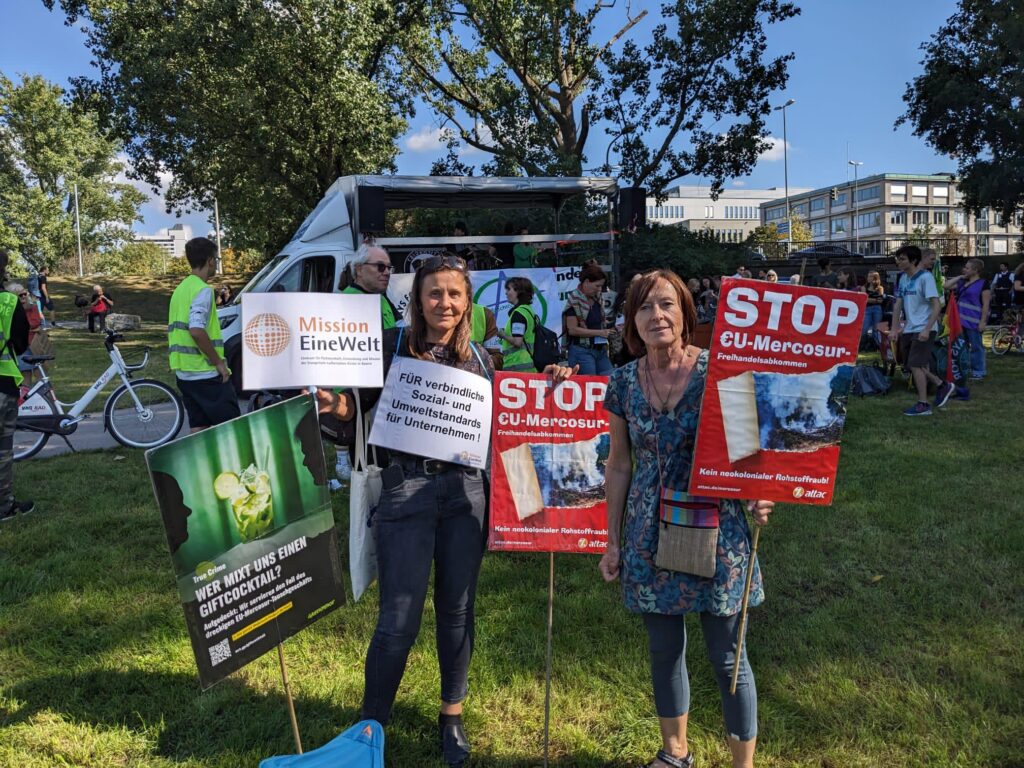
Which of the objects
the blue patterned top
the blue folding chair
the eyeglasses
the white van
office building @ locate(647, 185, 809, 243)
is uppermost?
office building @ locate(647, 185, 809, 243)

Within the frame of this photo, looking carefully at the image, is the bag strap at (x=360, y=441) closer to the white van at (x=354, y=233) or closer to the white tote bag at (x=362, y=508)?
the white tote bag at (x=362, y=508)

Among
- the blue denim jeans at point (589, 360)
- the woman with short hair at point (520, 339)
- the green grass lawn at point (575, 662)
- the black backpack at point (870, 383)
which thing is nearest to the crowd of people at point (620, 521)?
the green grass lawn at point (575, 662)

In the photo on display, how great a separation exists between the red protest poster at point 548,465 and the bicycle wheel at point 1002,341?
49.9ft

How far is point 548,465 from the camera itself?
3.09 metres

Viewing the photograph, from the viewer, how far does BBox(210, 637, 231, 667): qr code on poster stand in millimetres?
2260

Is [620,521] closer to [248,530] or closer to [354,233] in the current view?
[248,530]

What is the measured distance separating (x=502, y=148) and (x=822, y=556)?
20.9 metres

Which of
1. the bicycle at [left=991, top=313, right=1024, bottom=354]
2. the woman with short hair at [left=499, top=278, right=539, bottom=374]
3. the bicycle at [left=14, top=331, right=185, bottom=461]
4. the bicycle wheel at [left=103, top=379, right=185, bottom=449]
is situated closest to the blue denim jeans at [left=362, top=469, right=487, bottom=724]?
the woman with short hair at [left=499, top=278, right=539, bottom=374]

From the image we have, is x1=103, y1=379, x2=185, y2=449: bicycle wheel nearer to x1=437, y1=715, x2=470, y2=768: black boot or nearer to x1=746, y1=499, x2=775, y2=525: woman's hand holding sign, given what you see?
x1=437, y1=715, x2=470, y2=768: black boot

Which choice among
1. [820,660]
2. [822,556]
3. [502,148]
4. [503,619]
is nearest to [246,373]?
[503,619]

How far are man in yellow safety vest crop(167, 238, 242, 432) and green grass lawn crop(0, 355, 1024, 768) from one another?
111 cm

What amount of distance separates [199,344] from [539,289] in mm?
6021

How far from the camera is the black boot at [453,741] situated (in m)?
2.87

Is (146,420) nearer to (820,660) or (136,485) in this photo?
(136,485)
